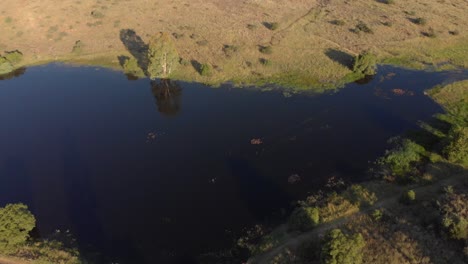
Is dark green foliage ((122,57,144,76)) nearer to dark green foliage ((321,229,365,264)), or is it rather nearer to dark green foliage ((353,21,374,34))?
dark green foliage ((353,21,374,34))

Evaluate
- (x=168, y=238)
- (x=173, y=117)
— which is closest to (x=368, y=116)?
(x=173, y=117)

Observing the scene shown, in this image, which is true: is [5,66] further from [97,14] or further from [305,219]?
[305,219]

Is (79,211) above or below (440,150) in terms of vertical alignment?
below

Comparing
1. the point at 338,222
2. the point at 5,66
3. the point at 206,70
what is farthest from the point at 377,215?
the point at 5,66

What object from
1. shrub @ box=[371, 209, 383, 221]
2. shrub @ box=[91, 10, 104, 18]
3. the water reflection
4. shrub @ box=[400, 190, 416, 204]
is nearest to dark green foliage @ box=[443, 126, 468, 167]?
shrub @ box=[400, 190, 416, 204]

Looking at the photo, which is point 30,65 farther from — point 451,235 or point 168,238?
point 451,235

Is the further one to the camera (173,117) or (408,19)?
(408,19)
